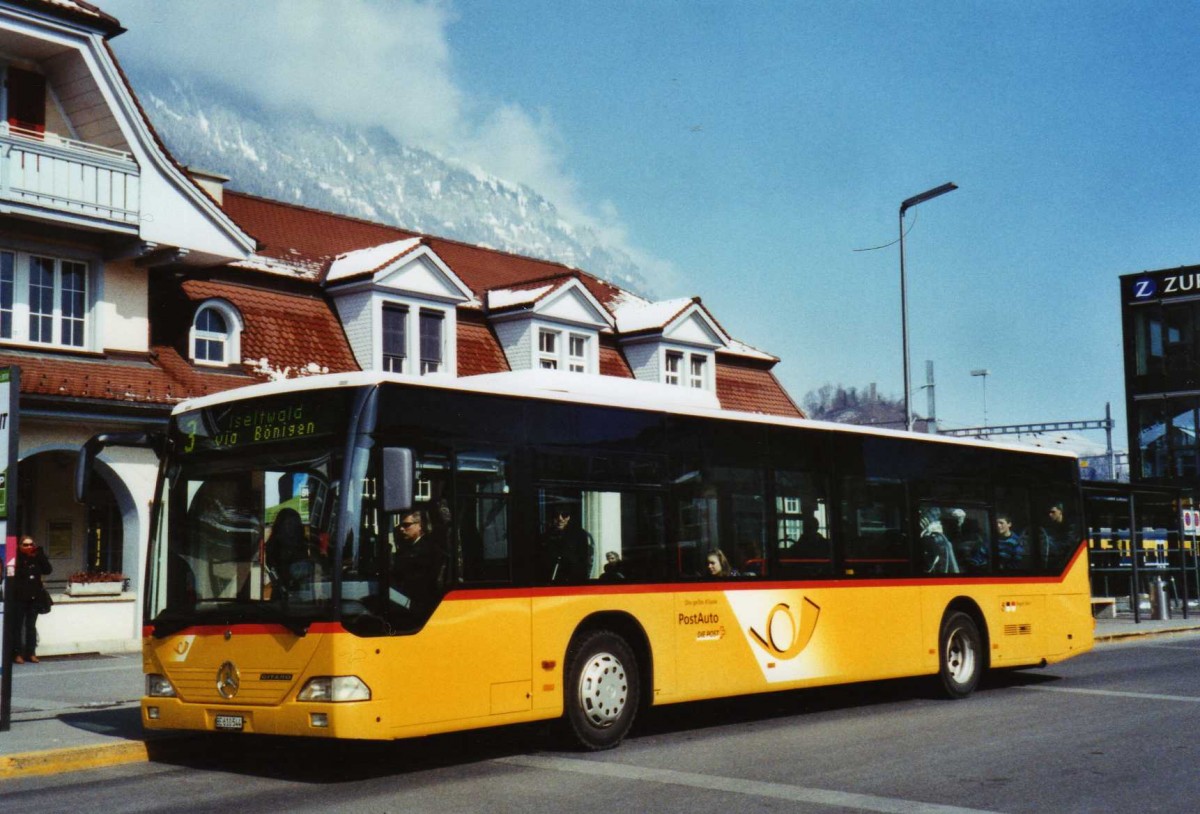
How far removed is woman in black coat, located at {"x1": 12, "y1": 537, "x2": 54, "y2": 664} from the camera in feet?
66.3

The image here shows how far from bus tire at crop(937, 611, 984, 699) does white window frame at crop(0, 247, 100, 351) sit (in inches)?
595

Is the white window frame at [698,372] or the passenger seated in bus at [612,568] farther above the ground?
the white window frame at [698,372]

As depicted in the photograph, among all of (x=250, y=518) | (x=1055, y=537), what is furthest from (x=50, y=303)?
(x=1055, y=537)

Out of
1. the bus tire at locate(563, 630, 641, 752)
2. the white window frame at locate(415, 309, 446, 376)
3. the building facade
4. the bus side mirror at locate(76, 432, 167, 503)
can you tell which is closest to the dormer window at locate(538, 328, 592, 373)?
the building facade

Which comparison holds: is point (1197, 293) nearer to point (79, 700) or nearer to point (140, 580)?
point (140, 580)

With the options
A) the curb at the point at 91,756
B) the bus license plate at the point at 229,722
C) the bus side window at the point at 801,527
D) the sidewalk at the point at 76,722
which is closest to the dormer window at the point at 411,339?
the sidewalk at the point at 76,722

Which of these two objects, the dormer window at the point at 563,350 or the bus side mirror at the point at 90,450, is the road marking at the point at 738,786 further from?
the dormer window at the point at 563,350

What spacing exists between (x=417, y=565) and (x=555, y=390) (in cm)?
233

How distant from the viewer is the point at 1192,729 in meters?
12.0

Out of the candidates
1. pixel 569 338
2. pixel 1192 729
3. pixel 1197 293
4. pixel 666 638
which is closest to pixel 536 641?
pixel 666 638

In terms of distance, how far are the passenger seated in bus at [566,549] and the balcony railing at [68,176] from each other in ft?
46.6

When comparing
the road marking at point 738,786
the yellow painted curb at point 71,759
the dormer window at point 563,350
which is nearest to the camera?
the road marking at point 738,786

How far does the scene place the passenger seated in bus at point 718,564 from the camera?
1238cm

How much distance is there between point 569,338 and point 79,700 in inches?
762
